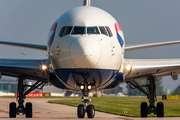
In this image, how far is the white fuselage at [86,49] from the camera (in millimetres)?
14570

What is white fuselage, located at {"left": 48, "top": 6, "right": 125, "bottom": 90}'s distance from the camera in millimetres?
14570

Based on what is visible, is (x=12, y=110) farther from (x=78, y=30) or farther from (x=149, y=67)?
(x=149, y=67)

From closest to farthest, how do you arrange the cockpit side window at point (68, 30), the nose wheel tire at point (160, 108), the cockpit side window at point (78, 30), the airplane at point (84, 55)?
the airplane at point (84, 55) → the cockpit side window at point (78, 30) → the cockpit side window at point (68, 30) → the nose wheel tire at point (160, 108)

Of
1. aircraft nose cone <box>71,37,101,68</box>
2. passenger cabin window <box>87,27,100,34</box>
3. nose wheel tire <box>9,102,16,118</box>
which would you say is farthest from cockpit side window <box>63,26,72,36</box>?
nose wheel tire <box>9,102,16,118</box>

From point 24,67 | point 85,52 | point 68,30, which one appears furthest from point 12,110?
point 85,52

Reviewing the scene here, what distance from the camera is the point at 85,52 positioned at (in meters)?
14.2

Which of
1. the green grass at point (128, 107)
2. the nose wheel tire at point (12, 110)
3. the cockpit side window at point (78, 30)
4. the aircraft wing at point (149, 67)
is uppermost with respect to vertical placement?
the cockpit side window at point (78, 30)

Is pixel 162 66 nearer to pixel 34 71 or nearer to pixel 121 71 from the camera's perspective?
pixel 121 71

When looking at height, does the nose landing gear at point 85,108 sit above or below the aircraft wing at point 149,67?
below

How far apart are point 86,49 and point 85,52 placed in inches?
5.3

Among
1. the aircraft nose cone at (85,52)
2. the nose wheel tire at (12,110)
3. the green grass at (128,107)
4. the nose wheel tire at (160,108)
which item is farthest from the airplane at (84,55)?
the green grass at (128,107)

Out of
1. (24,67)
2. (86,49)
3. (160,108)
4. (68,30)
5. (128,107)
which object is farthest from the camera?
(128,107)

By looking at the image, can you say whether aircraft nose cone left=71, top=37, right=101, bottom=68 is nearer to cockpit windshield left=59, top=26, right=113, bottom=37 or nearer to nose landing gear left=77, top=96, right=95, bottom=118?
cockpit windshield left=59, top=26, right=113, bottom=37

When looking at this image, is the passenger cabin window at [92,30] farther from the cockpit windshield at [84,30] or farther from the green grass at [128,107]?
→ the green grass at [128,107]
